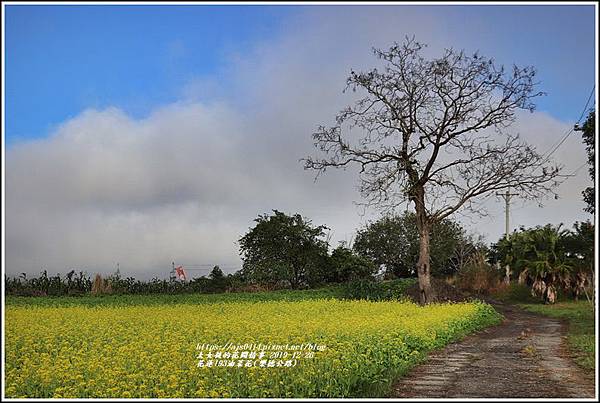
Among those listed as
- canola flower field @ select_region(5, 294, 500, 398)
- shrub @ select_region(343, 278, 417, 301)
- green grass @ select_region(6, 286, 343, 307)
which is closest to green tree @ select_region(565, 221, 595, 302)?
shrub @ select_region(343, 278, 417, 301)

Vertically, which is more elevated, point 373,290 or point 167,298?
point 373,290

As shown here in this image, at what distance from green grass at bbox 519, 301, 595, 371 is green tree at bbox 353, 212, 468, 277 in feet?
32.6

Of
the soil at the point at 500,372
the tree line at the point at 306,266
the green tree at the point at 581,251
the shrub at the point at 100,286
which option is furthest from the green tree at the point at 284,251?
the soil at the point at 500,372

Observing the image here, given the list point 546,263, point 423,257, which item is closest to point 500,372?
point 423,257

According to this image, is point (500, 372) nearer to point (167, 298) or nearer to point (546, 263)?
point (167, 298)

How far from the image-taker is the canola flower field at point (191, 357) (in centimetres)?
680

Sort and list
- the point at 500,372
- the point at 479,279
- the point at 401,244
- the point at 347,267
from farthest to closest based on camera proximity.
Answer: the point at 401,244
the point at 479,279
the point at 347,267
the point at 500,372

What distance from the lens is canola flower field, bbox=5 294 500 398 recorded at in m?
6.80

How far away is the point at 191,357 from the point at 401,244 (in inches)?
1127

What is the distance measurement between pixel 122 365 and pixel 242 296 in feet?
47.8

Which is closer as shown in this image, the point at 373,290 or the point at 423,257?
the point at 423,257

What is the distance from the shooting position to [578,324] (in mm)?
16703

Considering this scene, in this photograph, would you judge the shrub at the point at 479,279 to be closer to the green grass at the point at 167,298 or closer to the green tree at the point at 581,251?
the green tree at the point at 581,251

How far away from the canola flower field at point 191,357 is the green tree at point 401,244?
71.4 ft
